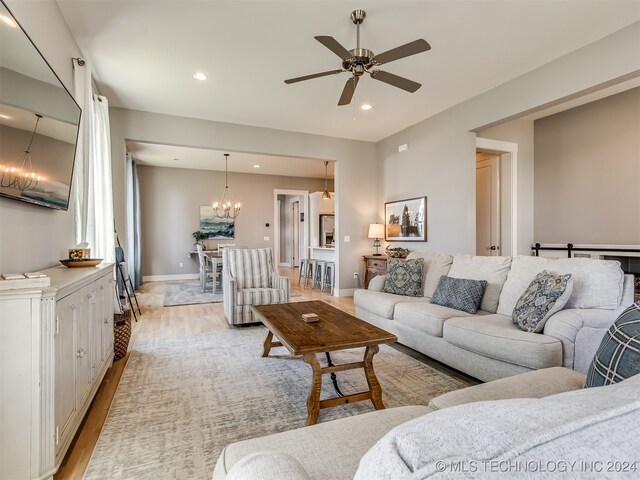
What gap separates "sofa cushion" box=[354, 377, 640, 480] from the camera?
0.35 meters

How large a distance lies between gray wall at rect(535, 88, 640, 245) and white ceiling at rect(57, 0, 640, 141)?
197 cm

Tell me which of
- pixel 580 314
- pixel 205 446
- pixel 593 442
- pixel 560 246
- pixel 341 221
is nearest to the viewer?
pixel 593 442

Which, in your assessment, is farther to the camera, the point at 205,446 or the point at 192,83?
the point at 192,83

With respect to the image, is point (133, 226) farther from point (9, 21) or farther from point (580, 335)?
point (580, 335)

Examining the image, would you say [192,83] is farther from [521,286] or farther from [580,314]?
[580,314]

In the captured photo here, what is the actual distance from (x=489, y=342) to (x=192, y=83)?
4.14 m

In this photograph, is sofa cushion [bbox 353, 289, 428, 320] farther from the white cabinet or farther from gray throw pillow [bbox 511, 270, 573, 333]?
the white cabinet

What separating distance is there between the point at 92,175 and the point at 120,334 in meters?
1.67

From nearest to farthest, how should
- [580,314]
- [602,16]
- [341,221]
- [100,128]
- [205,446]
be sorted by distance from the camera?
1. [205,446]
2. [580,314]
3. [602,16]
4. [100,128]
5. [341,221]

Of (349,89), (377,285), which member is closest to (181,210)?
(377,285)

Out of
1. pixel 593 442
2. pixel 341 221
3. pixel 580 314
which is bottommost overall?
pixel 580 314

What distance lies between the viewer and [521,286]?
279cm

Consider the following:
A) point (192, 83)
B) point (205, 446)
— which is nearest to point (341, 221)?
point (192, 83)

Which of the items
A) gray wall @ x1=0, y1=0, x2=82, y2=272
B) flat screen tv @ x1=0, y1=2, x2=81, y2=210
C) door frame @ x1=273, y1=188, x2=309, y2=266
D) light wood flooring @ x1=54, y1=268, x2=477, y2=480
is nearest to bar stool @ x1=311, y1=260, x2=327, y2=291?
light wood flooring @ x1=54, y1=268, x2=477, y2=480
